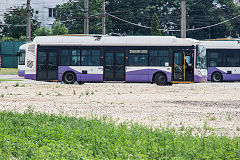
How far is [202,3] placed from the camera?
84.6 metres

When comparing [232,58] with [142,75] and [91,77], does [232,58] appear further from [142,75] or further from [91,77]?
[91,77]

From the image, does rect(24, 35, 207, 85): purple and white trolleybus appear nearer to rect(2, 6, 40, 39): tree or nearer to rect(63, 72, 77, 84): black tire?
rect(63, 72, 77, 84): black tire

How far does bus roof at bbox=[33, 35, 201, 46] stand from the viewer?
32094 mm

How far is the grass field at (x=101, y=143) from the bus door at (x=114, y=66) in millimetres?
20924


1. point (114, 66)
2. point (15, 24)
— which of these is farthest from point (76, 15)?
point (114, 66)

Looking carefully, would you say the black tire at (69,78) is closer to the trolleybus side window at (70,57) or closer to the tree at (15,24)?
the trolleybus side window at (70,57)

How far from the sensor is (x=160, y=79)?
31.7 meters

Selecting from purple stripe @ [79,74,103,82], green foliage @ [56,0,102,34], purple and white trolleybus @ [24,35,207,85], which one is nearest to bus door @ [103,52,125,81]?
purple and white trolleybus @ [24,35,207,85]

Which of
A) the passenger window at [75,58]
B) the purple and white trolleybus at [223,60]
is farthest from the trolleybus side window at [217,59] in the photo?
the passenger window at [75,58]

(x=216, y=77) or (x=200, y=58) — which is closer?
(x=200, y=58)

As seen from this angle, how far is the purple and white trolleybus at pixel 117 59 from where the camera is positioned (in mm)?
31891

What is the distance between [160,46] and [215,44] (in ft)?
25.7

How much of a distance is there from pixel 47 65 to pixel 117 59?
4.65 m

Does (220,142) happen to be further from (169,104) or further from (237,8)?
(237,8)
